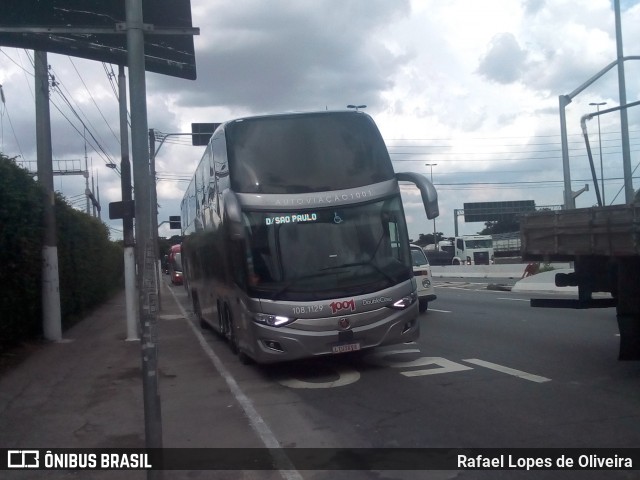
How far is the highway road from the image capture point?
7.34 m

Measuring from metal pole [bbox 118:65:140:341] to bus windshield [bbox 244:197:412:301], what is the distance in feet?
17.5

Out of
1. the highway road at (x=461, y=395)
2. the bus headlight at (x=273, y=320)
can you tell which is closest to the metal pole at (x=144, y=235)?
the highway road at (x=461, y=395)

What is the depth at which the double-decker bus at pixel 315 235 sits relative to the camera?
10.6 meters

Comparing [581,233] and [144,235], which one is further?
[581,233]

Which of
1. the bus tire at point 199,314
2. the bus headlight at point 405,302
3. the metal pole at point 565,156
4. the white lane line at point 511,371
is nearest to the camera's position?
the white lane line at point 511,371

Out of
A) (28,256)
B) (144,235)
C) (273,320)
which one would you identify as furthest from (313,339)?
(28,256)

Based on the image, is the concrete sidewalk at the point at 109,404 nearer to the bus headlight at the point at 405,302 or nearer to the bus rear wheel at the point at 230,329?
the bus rear wheel at the point at 230,329

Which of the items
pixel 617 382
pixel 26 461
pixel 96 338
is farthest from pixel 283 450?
pixel 96 338

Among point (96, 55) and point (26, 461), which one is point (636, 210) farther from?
point (96, 55)

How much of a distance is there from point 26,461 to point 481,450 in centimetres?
440

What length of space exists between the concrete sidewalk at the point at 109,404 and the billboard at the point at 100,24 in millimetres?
5177

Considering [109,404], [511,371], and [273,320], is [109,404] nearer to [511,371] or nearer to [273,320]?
[273,320]

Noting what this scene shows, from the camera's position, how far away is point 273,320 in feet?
34.7

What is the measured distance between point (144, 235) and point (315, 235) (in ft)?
15.7
